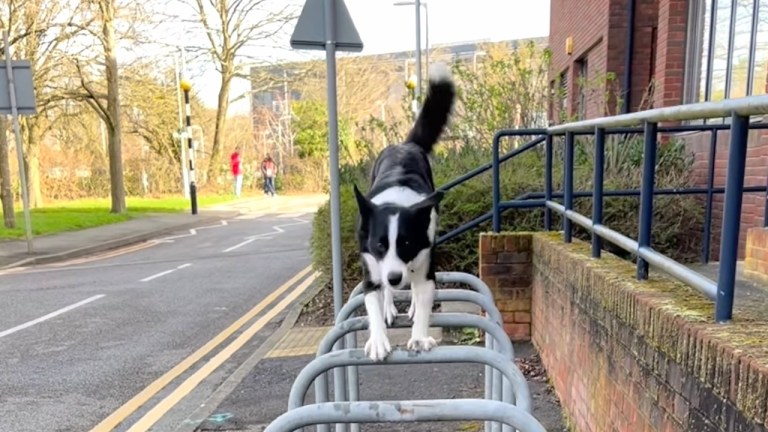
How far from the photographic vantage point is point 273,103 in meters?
37.0

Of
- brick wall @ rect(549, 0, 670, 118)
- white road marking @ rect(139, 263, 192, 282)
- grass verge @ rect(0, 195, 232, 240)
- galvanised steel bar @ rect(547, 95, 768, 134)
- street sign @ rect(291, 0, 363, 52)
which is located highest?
brick wall @ rect(549, 0, 670, 118)

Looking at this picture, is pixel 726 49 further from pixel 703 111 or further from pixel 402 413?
pixel 402 413

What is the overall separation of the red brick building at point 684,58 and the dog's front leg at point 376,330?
377 cm

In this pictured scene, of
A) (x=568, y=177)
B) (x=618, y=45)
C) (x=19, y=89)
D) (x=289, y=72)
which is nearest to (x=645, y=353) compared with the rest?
(x=568, y=177)

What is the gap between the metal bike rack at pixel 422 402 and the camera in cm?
149

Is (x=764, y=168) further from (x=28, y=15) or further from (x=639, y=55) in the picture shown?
(x=28, y=15)

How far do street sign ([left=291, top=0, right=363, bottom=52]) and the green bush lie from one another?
2240mm

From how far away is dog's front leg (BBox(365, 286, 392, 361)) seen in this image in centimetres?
194

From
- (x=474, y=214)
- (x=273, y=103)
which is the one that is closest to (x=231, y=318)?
(x=474, y=214)

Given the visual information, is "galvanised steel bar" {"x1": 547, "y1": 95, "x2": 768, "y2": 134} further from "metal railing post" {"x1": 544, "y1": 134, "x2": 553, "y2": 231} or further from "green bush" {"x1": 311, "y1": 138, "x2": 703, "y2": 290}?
"green bush" {"x1": 311, "y1": 138, "x2": 703, "y2": 290}

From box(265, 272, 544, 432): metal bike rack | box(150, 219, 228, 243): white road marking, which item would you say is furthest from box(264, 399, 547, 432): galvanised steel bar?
box(150, 219, 228, 243): white road marking

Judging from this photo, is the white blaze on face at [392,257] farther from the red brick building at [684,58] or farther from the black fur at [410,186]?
the red brick building at [684,58]

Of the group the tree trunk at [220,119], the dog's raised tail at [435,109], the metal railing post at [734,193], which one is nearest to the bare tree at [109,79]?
the tree trunk at [220,119]

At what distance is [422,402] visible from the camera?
1.53 meters
